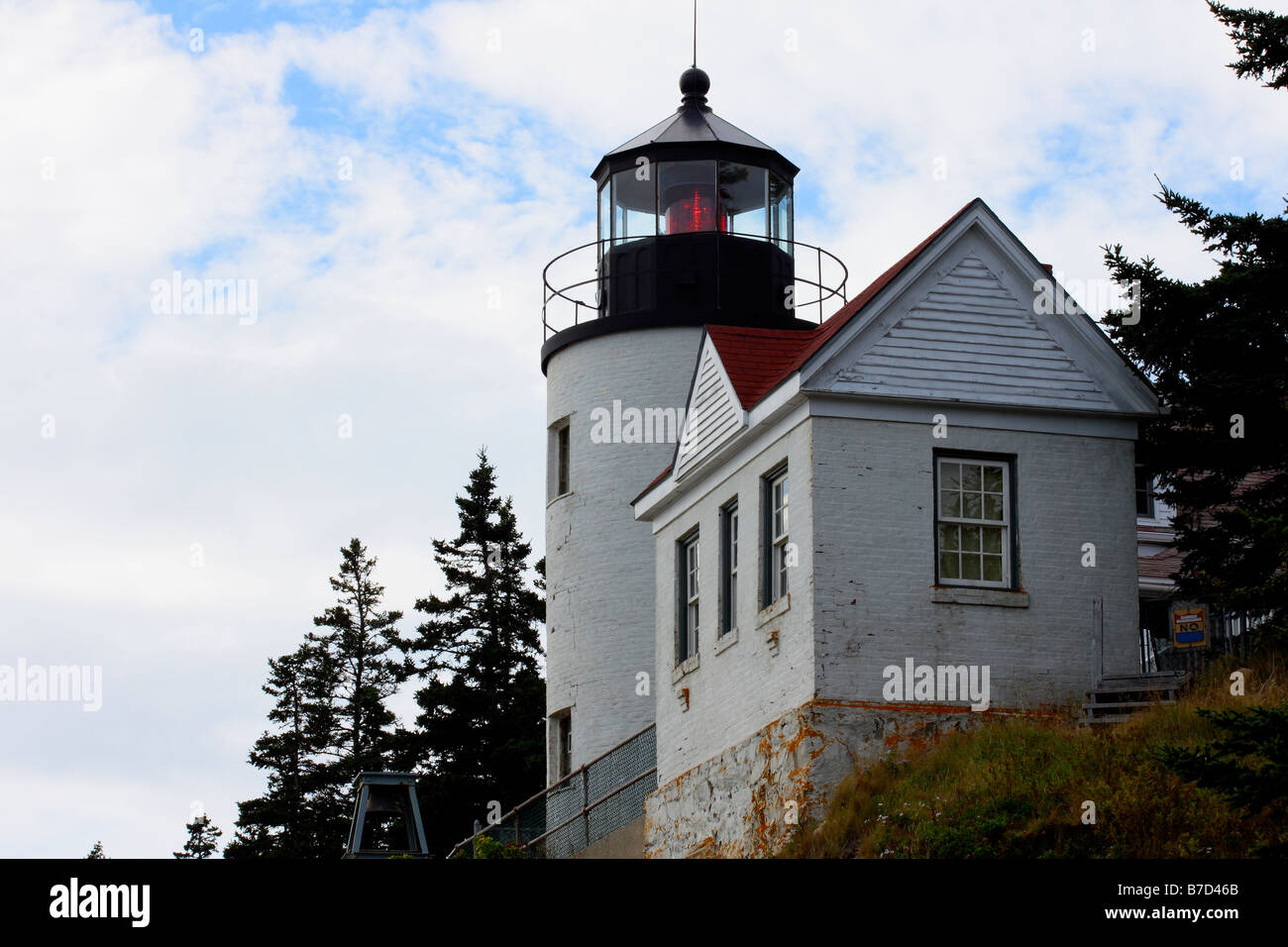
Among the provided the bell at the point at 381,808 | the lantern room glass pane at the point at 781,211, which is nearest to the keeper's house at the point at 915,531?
the bell at the point at 381,808

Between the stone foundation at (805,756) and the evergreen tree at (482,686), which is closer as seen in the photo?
the stone foundation at (805,756)

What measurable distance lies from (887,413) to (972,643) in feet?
8.82

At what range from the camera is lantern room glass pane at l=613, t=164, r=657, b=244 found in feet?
106

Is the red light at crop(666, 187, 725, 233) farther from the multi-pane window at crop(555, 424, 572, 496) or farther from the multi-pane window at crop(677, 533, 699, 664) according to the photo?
the multi-pane window at crop(677, 533, 699, 664)

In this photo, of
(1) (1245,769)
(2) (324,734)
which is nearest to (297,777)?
(2) (324,734)

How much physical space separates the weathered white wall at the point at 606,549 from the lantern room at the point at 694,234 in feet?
1.92

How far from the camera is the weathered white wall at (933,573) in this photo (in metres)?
20.1

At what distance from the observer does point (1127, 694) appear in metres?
20.2

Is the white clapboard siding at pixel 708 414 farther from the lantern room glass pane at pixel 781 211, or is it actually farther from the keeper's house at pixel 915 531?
the lantern room glass pane at pixel 781 211

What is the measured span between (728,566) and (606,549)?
26.8 feet

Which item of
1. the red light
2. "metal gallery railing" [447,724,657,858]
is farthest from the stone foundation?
the red light

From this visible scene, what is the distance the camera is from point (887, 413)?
20844mm
